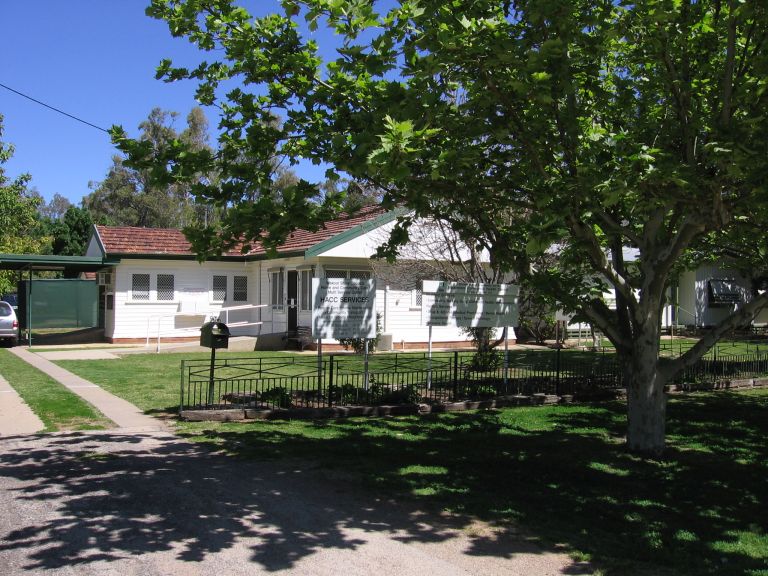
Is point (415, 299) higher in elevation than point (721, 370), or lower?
higher

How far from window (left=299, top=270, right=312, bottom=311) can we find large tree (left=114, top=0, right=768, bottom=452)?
1385 cm

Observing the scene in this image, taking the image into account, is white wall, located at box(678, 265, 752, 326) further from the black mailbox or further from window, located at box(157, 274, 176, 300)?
the black mailbox

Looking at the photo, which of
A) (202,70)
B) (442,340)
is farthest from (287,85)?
(442,340)

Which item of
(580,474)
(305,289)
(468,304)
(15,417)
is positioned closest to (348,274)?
(305,289)

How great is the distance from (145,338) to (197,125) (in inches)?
1200

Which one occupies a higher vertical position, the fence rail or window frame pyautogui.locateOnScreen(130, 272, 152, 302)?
window frame pyautogui.locateOnScreen(130, 272, 152, 302)

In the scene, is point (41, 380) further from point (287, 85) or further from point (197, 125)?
point (197, 125)

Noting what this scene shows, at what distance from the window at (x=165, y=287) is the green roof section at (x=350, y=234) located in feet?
21.2

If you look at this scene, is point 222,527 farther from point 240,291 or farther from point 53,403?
point 240,291

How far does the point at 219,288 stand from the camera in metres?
25.8

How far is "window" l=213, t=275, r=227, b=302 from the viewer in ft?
84.2

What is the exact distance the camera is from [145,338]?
24594mm

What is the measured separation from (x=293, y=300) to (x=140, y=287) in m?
5.72

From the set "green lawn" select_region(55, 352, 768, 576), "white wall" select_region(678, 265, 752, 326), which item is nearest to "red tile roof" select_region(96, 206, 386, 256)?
"green lawn" select_region(55, 352, 768, 576)
